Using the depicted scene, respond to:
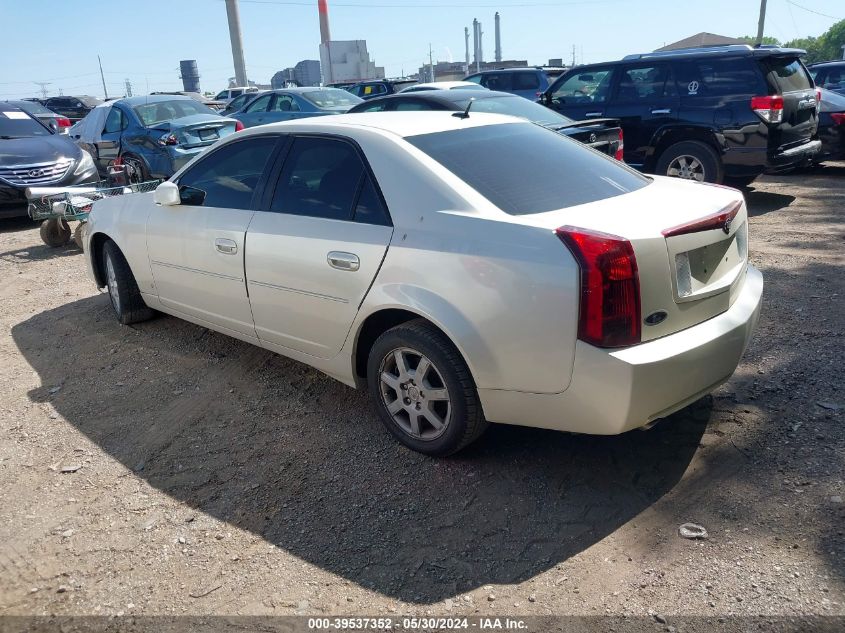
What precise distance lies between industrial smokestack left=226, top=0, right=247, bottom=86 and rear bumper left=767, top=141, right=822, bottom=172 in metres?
70.1

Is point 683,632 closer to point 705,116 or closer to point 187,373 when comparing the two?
point 187,373

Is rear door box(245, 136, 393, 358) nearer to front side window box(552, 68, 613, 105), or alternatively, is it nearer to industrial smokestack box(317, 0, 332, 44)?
front side window box(552, 68, 613, 105)

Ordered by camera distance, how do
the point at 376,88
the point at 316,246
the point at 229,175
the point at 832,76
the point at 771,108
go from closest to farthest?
the point at 316,246
the point at 229,175
the point at 771,108
the point at 832,76
the point at 376,88

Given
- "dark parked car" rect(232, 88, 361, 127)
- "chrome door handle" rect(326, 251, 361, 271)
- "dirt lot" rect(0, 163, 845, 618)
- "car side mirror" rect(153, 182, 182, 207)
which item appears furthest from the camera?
"dark parked car" rect(232, 88, 361, 127)

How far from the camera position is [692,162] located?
29.6 ft

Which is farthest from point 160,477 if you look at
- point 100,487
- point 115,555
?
point 115,555

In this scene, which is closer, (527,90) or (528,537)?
(528,537)

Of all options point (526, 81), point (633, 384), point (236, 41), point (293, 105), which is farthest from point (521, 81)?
point (236, 41)

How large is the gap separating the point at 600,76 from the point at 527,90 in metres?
8.20

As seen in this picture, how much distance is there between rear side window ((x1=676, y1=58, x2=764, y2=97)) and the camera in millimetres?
8570

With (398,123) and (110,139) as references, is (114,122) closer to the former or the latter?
(110,139)

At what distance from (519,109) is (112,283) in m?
5.01

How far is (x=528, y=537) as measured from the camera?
304cm

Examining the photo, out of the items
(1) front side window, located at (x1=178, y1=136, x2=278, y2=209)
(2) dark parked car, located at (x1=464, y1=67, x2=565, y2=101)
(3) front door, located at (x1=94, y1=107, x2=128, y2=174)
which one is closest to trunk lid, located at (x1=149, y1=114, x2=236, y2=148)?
(3) front door, located at (x1=94, y1=107, x2=128, y2=174)
